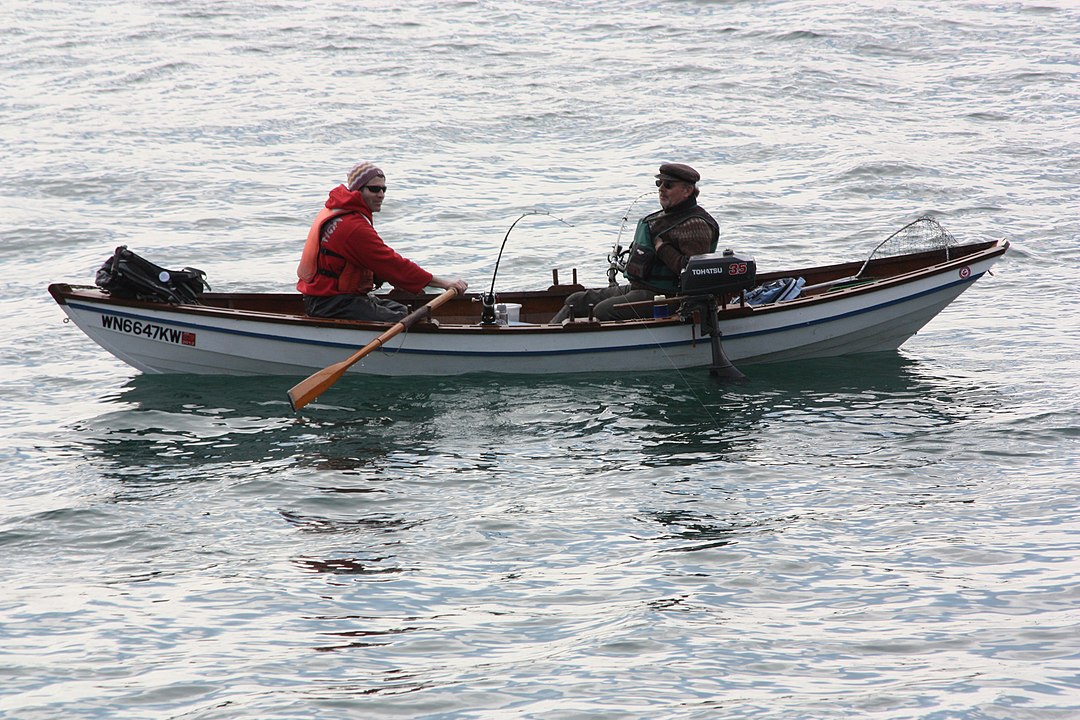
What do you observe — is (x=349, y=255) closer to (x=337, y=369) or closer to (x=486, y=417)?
(x=337, y=369)

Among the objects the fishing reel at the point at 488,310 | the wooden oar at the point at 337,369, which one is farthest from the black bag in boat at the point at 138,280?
the fishing reel at the point at 488,310

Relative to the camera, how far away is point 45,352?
40.2 feet

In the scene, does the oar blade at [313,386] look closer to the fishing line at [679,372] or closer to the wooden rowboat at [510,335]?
the wooden rowboat at [510,335]

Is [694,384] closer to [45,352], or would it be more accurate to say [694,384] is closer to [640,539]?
[640,539]

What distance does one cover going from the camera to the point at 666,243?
Result: 411 inches

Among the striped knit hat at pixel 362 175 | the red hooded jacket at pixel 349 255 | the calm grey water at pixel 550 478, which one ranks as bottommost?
the calm grey water at pixel 550 478

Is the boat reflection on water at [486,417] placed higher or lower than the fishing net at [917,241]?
lower

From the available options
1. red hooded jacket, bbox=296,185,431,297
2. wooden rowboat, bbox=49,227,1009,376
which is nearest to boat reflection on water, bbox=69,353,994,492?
wooden rowboat, bbox=49,227,1009,376

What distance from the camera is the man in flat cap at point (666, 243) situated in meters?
10.3

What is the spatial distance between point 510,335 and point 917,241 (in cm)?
392

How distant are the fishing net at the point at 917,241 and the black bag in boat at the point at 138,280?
20.2ft

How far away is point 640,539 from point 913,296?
447 centimetres

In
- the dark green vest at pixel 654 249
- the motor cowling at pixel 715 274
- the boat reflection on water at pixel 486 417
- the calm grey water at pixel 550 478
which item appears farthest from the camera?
the dark green vest at pixel 654 249

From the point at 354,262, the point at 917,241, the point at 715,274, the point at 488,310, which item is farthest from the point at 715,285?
the point at 354,262
